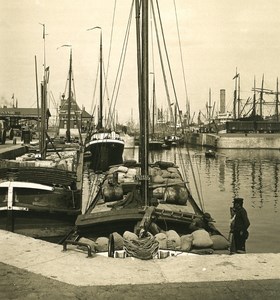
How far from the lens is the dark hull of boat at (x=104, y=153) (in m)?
39.8

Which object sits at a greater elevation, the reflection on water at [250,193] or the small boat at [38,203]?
the small boat at [38,203]

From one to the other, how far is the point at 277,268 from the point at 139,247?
2.23 meters

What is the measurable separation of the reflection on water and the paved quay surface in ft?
33.3

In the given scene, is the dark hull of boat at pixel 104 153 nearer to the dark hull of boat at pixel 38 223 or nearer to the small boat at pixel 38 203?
the small boat at pixel 38 203

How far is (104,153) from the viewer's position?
40000mm

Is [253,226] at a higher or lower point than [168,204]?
lower

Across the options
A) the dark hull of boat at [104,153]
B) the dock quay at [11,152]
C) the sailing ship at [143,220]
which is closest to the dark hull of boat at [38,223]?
the sailing ship at [143,220]

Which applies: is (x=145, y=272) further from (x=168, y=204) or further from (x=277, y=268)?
(x=168, y=204)

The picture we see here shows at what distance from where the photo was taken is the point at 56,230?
15.8m

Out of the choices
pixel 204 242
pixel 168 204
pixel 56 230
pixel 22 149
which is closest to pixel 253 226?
pixel 168 204

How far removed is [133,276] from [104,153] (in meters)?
34.4

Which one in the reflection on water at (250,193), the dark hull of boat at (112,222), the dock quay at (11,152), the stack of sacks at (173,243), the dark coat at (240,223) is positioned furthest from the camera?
the dock quay at (11,152)

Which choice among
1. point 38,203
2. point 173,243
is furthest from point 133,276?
point 38,203

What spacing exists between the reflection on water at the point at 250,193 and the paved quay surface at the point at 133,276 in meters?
10.2
